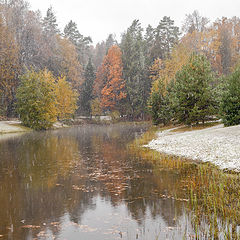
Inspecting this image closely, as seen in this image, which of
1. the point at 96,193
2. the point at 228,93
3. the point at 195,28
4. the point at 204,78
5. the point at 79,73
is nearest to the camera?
the point at 96,193

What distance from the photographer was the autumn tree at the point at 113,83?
218 ft

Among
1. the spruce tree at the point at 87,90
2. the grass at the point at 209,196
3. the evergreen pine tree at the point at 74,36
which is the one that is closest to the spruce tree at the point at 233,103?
the grass at the point at 209,196

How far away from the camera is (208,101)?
29062 mm

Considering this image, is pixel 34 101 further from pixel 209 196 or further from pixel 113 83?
pixel 209 196

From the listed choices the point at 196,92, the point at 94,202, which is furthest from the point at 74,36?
the point at 94,202

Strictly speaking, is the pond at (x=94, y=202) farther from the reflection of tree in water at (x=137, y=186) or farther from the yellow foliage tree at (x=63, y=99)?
the yellow foliage tree at (x=63, y=99)

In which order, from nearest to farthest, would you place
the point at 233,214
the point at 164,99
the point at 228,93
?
the point at 233,214 < the point at 228,93 < the point at 164,99

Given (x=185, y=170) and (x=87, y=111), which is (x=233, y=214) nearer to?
(x=185, y=170)

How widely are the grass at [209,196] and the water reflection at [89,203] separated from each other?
0.38 m

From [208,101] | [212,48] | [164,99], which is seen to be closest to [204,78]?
[208,101]

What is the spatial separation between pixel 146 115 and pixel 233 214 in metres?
60.3

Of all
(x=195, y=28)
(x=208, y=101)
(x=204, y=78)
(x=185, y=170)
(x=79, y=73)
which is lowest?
(x=185, y=170)

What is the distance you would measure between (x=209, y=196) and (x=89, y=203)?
3.62 meters

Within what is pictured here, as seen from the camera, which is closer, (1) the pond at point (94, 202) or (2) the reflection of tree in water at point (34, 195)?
(1) the pond at point (94, 202)
